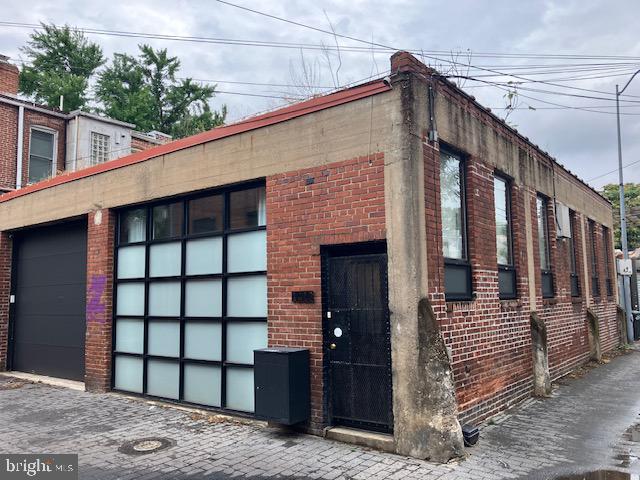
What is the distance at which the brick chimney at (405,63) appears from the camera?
610cm

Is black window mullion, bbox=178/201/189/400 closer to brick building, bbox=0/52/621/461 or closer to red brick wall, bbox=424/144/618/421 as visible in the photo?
brick building, bbox=0/52/621/461

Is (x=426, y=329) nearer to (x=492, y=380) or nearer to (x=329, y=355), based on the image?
(x=329, y=355)

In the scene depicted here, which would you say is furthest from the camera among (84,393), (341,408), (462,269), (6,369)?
(6,369)

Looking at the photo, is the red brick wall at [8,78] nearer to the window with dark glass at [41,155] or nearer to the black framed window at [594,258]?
the window with dark glass at [41,155]

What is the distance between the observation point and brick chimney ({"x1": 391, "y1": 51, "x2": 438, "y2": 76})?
6102 millimetres

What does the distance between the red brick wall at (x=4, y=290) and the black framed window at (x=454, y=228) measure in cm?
1083

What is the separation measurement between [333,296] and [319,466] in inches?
82.2

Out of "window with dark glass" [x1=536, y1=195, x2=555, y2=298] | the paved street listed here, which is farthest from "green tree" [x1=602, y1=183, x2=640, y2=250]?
the paved street

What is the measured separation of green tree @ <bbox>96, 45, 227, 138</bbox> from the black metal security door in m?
27.9

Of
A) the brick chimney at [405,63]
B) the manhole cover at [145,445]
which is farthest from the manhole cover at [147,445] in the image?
the brick chimney at [405,63]

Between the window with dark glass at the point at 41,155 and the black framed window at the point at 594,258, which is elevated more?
the window with dark glass at the point at 41,155

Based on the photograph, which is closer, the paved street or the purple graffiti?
the paved street

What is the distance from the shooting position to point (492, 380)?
725 cm

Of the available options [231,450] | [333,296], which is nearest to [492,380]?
[333,296]
